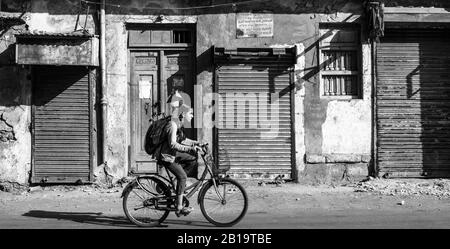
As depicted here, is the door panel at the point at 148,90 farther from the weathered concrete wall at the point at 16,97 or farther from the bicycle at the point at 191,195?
the bicycle at the point at 191,195

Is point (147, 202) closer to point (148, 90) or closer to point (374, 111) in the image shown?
point (148, 90)

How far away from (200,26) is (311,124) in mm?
3175

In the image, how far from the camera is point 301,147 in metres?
11.4

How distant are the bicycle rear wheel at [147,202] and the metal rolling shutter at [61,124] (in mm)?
3829

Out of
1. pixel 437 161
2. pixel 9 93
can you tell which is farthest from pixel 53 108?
pixel 437 161

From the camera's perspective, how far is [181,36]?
37.7ft

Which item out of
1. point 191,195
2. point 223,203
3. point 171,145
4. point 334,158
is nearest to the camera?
point 171,145

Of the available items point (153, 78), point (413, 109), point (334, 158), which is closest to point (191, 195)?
point (153, 78)

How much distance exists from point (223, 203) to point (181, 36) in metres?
5.14

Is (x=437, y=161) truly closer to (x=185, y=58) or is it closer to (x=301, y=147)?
(x=301, y=147)

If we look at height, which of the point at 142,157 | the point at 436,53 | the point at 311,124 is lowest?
the point at 142,157

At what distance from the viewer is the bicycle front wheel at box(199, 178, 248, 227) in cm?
738

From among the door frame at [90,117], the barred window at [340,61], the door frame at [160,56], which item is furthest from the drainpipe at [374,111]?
the door frame at [90,117]

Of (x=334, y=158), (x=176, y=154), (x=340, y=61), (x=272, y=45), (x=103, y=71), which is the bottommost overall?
(x=334, y=158)
